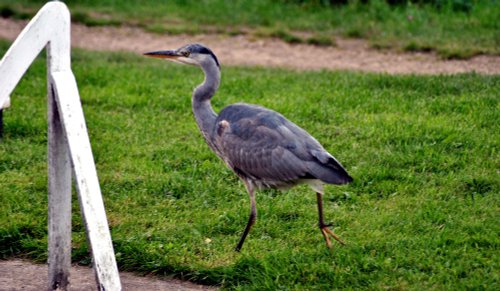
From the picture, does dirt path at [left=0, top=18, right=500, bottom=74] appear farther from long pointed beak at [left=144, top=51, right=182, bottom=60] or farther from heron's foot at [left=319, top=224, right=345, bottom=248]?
heron's foot at [left=319, top=224, right=345, bottom=248]

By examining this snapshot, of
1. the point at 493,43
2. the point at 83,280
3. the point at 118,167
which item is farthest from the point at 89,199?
the point at 493,43

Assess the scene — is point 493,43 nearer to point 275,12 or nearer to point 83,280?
point 275,12

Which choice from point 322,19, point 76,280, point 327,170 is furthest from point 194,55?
point 322,19

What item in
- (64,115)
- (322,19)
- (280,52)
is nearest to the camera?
(64,115)

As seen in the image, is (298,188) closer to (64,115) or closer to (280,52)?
(64,115)

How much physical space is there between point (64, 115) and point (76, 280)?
1.28 meters

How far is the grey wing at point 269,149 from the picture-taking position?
209 inches

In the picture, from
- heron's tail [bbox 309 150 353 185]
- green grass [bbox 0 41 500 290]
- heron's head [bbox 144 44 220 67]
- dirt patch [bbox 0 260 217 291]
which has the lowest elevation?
dirt patch [bbox 0 260 217 291]

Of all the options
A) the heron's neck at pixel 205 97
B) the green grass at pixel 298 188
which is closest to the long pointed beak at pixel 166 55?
the heron's neck at pixel 205 97

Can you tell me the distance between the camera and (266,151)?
17.9 feet

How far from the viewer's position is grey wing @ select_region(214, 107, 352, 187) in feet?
17.4

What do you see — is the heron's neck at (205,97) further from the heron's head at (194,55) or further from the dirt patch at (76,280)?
the dirt patch at (76,280)

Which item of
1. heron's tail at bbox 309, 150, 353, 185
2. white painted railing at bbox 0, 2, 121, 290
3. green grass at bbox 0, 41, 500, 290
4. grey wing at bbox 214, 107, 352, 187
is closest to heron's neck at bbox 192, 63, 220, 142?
grey wing at bbox 214, 107, 352, 187

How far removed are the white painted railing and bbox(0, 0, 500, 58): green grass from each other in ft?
20.7
